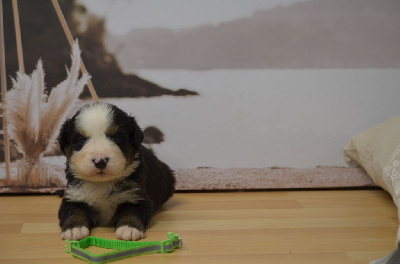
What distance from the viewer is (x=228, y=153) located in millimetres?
2789

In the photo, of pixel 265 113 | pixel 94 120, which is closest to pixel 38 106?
pixel 94 120

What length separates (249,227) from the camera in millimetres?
2168

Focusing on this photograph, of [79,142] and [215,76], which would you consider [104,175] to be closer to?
[79,142]

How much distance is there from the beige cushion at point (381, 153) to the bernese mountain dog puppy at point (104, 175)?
1050mm

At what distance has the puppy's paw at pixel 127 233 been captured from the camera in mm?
1950

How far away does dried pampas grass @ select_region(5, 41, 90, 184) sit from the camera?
104 inches

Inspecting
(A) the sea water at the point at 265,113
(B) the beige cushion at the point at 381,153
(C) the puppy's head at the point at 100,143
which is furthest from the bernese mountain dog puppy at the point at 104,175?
(B) the beige cushion at the point at 381,153

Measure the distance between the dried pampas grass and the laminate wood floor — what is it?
293 millimetres

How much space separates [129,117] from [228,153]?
805 mm

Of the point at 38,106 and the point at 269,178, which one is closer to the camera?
the point at 38,106

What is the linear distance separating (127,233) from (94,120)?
0.45m

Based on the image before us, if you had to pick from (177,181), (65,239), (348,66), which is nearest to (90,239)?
(65,239)

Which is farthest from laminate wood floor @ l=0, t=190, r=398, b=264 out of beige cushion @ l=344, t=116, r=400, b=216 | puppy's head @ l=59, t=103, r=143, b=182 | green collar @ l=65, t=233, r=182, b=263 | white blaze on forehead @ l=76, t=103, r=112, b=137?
white blaze on forehead @ l=76, t=103, r=112, b=137

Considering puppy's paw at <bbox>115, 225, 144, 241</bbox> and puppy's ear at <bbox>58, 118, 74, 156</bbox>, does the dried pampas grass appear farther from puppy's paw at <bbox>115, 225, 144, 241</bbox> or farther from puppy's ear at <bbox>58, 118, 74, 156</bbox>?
puppy's paw at <bbox>115, 225, 144, 241</bbox>
